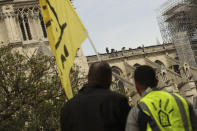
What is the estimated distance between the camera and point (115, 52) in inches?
1829

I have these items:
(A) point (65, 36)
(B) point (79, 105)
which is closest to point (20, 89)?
(A) point (65, 36)

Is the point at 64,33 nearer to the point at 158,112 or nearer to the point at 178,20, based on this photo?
the point at 158,112

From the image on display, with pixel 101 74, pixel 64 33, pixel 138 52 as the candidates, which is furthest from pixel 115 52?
pixel 101 74

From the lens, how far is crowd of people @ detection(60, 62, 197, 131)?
4395 millimetres

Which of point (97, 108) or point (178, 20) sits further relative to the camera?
point (178, 20)

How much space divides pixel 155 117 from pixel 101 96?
708mm

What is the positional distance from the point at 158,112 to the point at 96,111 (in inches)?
29.8

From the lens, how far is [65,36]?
6672mm

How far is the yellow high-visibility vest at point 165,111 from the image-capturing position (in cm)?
439

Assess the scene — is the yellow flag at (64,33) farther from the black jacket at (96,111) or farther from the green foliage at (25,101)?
the green foliage at (25,101)

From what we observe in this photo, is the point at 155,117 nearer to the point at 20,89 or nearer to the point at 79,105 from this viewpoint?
the point at 79,105

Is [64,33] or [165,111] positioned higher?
[64,33]

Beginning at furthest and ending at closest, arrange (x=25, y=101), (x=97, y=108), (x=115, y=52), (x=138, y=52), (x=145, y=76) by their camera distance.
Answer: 1. (x=138, y=52)
2. (x=115, y=52)
3. (x=25, y=101)
4. (x=145, y=76)
5. (x=97, y=108)

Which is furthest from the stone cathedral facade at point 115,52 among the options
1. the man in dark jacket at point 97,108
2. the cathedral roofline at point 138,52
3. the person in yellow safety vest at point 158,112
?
the person in yellow safety vest at point 158,112
